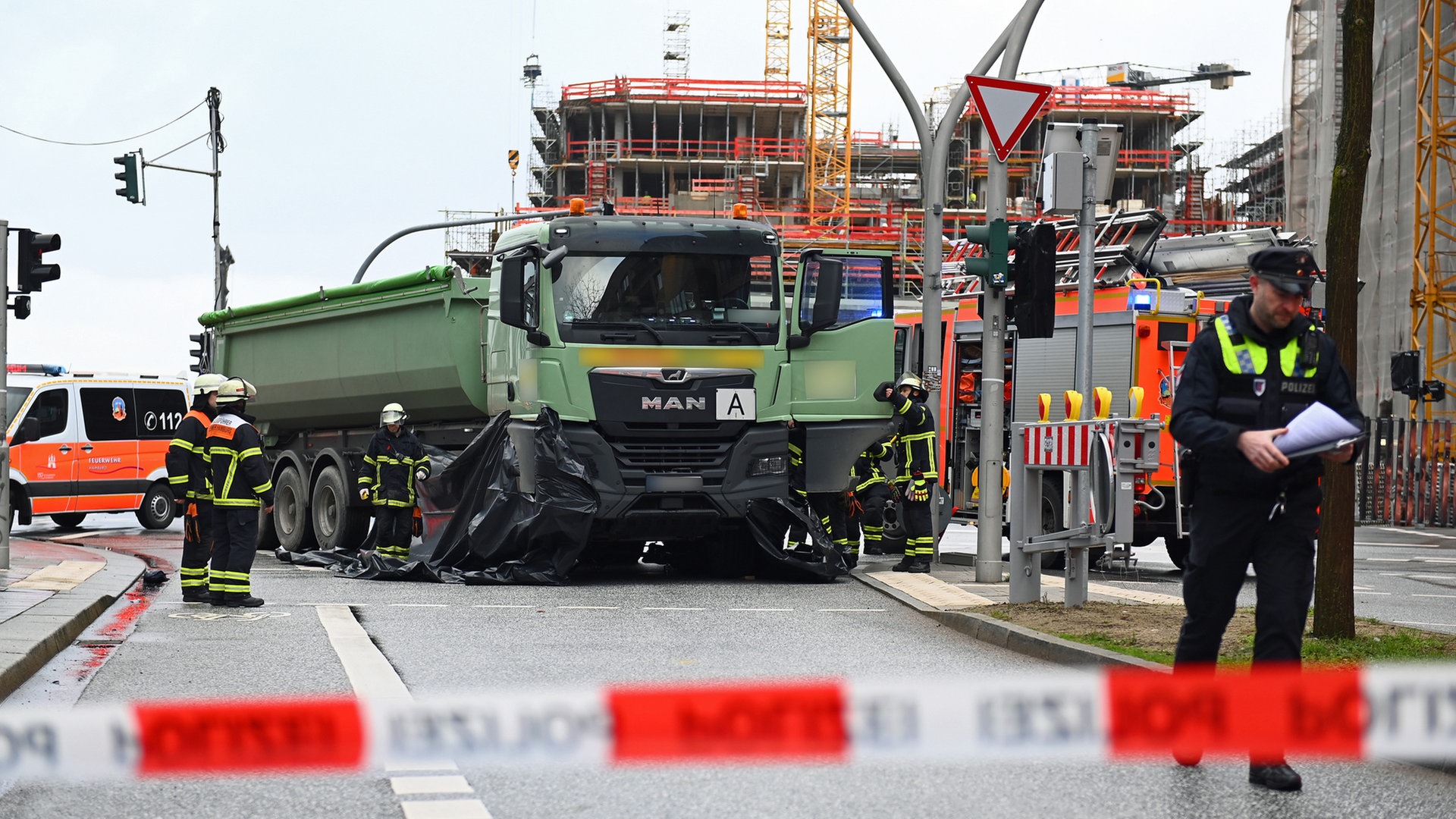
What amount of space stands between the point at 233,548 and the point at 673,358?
376cm

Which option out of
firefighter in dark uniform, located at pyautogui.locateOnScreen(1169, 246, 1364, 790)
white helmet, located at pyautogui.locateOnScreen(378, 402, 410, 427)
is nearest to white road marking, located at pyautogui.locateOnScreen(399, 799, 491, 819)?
firefighter in dark uniform, located at pyautogui.locateOnScreen(1169, 246, 1364, 790)

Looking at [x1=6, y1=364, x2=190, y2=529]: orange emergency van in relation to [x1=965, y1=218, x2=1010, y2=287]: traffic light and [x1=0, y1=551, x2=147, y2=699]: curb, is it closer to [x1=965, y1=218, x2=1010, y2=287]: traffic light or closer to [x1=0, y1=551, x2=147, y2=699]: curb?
[x1=0, y1=551, x2=147, y2=699]: curb

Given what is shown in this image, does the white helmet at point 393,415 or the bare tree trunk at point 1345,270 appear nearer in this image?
the bare tree trunk at point 1345,270

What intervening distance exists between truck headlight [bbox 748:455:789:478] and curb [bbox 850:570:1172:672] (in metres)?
2.14

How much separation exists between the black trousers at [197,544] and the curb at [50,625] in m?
0.57

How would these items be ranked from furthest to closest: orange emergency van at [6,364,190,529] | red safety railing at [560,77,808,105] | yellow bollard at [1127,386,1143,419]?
red safety railing at [560,77,808,105], orange emergency van at [6,364,190,529], yellow bollard at [1127,386,1143,419]

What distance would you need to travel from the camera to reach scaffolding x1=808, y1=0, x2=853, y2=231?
3944 inches

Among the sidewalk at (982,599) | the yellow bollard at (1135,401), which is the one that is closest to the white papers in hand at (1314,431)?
the sidewalk at (982,599)

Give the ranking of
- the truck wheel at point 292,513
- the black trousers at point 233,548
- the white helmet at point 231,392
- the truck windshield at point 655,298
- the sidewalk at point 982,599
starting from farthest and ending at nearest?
the truck wheel at point 292,513, the truck windshield at point 655,298, the white helmet at point 231,392, the black trousers at point 233,548, the sidewalk at point 982,599

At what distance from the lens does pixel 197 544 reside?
A: 12.2 meters

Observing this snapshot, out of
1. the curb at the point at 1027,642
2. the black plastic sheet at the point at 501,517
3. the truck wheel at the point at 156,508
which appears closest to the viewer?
the curb at the point at 1027,642

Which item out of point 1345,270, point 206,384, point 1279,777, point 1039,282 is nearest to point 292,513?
point 206,384

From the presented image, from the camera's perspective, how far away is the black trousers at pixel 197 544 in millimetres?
12227

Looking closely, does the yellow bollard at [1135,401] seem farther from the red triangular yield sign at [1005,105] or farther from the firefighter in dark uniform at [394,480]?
the firefighter in dark uniform at [394,480]
